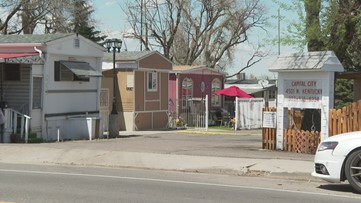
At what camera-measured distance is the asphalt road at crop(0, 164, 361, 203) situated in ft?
29.2

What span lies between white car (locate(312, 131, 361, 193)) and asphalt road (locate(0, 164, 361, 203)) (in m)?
0.30

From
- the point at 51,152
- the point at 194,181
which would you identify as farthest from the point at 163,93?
the point at 194,181

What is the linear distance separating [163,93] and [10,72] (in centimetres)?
1345

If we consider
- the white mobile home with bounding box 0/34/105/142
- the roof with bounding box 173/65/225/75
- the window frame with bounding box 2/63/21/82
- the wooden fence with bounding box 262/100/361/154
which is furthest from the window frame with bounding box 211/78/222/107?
the wooden fence with bounding box 262/100/361/154

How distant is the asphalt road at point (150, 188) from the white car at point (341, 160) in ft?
1.00

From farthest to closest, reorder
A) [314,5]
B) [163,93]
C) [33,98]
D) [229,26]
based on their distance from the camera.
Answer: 1. [229,26]
2. [163,93]
3. [33,98]
4. [314,5]

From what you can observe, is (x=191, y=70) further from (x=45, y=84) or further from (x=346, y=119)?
(x=346, y=119)

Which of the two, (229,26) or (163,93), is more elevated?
(229,26)

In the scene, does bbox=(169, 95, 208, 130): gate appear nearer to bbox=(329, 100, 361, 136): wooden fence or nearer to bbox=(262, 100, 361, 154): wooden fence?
bbox=(262, 100, 361, 154): wooden fence

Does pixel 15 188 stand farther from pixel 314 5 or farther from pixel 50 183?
pixel 314 5

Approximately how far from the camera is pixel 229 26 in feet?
174

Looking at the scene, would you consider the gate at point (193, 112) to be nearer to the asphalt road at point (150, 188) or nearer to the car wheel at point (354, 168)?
the asphalt road at point (150, 188)

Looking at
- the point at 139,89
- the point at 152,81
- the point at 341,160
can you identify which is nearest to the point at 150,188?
the point at 341,160

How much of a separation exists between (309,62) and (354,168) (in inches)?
235
